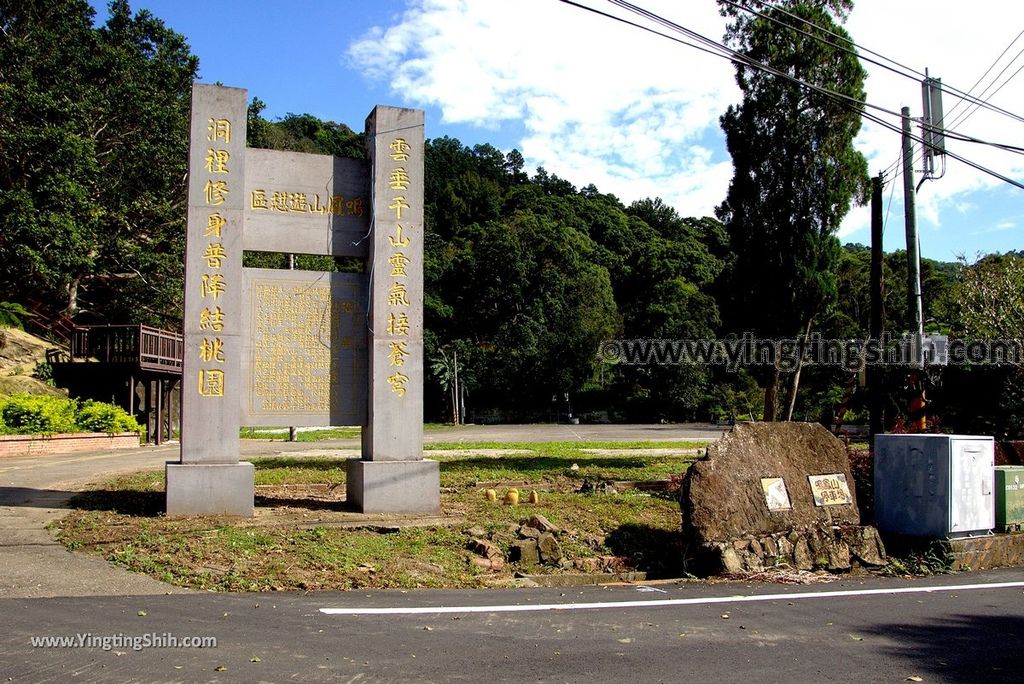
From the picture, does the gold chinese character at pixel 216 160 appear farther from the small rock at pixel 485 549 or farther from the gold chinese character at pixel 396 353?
the small rock at pixel 485 549

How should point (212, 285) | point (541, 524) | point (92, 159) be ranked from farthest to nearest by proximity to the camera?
point (92, 159)
point (212, 285)
point (541, 524)

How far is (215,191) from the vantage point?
11.0 m

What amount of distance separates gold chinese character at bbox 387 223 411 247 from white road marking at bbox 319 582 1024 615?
5.89m

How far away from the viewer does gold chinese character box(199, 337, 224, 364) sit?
35.4 ft

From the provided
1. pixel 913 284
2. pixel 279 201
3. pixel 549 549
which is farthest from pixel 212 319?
pixel 913 284

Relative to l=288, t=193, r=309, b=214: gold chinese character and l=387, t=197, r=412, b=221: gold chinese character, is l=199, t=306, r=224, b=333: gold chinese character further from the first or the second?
l=387, t=197, r=412, b=221: gold chinese character

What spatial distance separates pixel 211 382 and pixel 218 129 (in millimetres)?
3386

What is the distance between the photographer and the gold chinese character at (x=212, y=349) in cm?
1080

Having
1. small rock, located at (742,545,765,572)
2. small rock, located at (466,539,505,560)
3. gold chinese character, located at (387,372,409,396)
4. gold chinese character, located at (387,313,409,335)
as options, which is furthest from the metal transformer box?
gold chinese character, located at (387,313,409,335)

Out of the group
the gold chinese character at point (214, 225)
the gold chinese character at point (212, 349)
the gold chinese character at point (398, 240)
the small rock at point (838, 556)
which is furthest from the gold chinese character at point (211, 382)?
the small rock at point (838, 556)

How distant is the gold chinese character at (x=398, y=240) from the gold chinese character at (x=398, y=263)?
133 mm

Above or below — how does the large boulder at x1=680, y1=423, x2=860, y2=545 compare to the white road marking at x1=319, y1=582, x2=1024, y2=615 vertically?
above

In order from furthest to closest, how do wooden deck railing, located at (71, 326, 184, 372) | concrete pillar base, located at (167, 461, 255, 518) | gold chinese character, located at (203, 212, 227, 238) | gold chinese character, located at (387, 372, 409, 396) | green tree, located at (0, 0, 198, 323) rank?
green tree, located at (0, 0, 198, 323) → wooden deck railing, located at (71, 326, 184, 372) → gold chinese character, located at (387, 372, 409, 396) → gold chinese character, located at (203, 212, 227, 238) → concrete pillar base, located at (167, 461, 255, 518)

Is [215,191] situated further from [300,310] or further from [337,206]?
[300,310]
